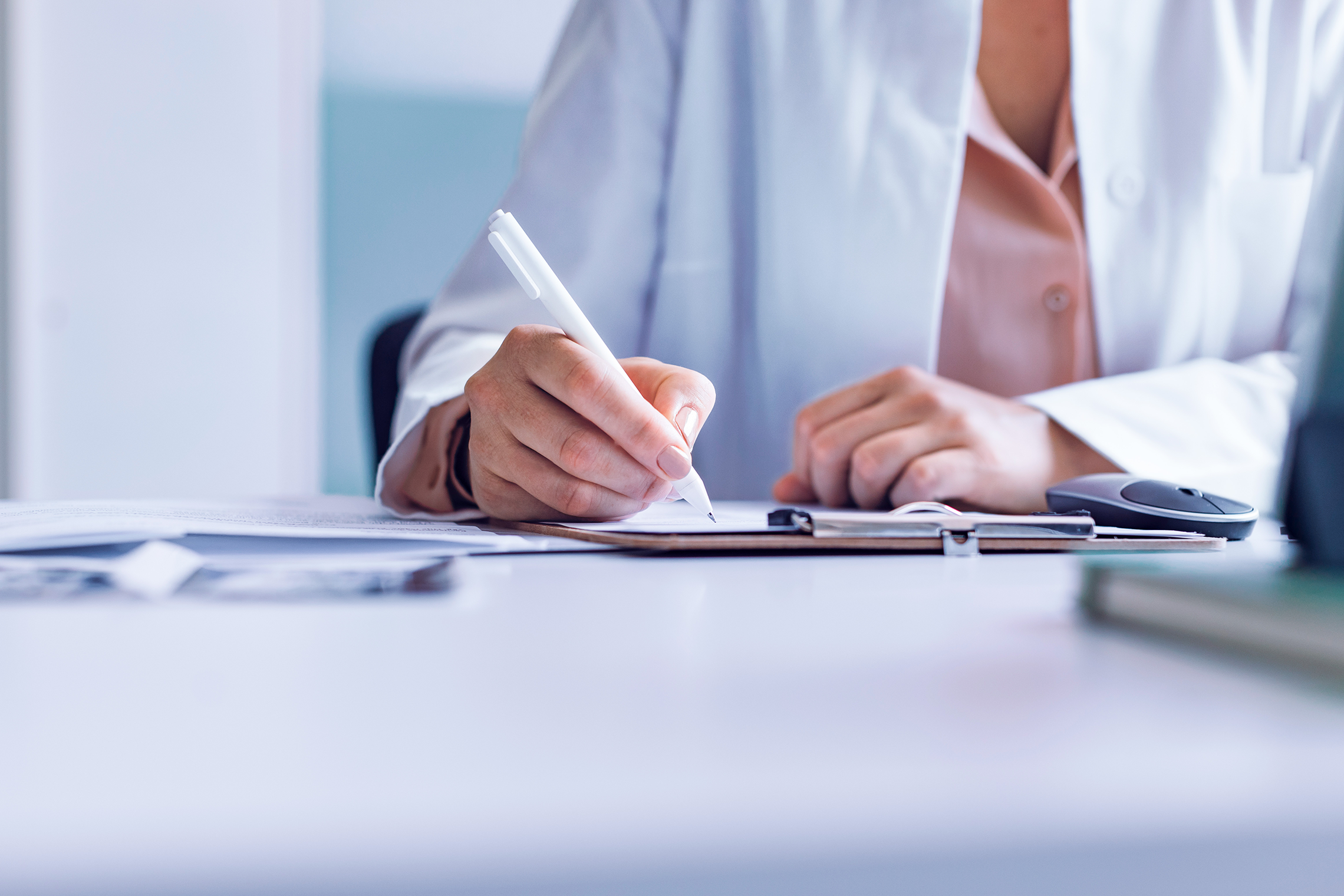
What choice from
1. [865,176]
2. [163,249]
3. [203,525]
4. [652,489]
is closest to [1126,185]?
[865,176]

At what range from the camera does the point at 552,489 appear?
438 mm

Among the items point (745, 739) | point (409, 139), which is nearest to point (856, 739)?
point (745, 739)

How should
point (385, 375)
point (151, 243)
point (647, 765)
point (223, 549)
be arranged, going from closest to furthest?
point (647, 765) → point (223, 549) → point (385, 375) → point (151, 243)

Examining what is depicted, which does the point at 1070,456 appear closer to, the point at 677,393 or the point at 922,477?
the point at 922,477

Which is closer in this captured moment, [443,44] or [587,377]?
[587,377]

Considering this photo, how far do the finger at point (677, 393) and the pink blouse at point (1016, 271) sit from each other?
444mm

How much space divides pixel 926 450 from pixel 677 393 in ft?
0.58

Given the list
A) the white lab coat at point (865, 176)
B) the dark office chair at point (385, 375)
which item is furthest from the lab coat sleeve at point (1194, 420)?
the dark office chair at point (385, 375)

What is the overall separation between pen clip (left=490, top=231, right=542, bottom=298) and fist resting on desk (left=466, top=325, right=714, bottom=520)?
3 centimetres

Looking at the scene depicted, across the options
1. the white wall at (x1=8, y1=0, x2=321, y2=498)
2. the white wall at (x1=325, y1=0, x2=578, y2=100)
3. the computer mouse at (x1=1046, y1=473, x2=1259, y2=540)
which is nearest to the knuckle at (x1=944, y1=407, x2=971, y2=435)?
the computer mouse at (x1=1046, y1=473, x2=1259, y2=540)

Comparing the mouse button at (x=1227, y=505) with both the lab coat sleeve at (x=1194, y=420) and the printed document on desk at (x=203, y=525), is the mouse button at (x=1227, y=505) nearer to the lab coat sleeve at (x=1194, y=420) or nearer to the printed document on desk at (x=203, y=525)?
the lab coat sleeve at (x=1194, y=420)

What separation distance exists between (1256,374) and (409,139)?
1.94 m

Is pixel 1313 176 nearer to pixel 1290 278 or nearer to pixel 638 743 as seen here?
pixel 1290 278

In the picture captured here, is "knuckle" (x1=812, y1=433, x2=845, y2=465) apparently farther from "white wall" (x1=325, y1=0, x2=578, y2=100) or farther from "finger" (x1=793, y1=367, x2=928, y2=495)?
"white wall" (x1=325, y1=0, x2=578, y2=100)
